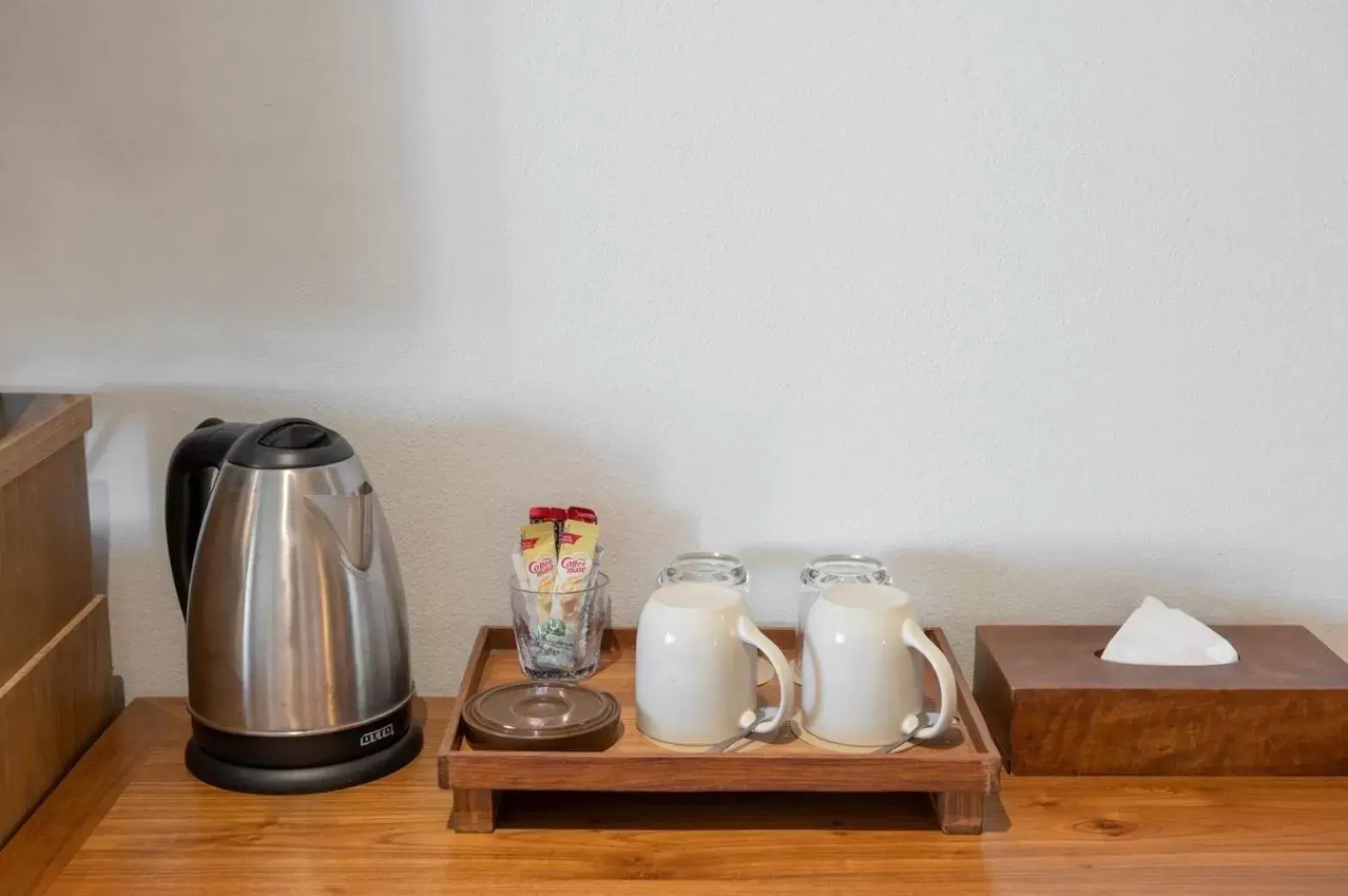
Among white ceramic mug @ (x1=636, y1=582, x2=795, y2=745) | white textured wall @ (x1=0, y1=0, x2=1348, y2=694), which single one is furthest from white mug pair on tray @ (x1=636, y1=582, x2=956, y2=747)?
white textured wall @ (x1=0, y1=0, x2=1348, y2=694)

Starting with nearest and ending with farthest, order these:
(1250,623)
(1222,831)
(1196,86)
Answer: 1. (1222,831)
2. (1196,86)
3. (1250,623)

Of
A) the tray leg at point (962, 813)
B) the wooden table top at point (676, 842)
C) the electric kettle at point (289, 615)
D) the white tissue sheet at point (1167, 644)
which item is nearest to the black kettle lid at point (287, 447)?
the electric kettle at point (289, 615)

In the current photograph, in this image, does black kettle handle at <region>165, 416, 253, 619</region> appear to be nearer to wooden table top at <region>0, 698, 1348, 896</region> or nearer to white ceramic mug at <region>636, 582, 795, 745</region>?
wooden table top at <region>0, 698, 1348, 896</region>

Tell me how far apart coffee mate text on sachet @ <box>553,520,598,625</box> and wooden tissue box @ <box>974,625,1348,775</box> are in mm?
363

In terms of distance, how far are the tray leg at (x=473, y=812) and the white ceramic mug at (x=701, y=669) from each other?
0.45 ft

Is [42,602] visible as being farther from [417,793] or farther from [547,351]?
[547,351]

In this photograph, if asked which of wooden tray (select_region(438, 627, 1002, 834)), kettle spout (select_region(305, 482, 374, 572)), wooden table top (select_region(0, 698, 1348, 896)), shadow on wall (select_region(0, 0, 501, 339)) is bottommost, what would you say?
wooden table top (select_region(0, 698, 1348, 896))

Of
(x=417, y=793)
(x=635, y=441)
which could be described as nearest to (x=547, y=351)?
(x=635, y=441)

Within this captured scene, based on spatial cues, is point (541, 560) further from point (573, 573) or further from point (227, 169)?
point (227, 169)

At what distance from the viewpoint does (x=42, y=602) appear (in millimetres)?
1109

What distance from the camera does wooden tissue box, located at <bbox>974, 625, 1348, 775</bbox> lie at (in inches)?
43.7

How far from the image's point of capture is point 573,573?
1.19 m

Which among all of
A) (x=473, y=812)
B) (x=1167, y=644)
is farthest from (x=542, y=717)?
(x=1167, y=644)

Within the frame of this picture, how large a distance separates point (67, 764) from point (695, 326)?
652mm
